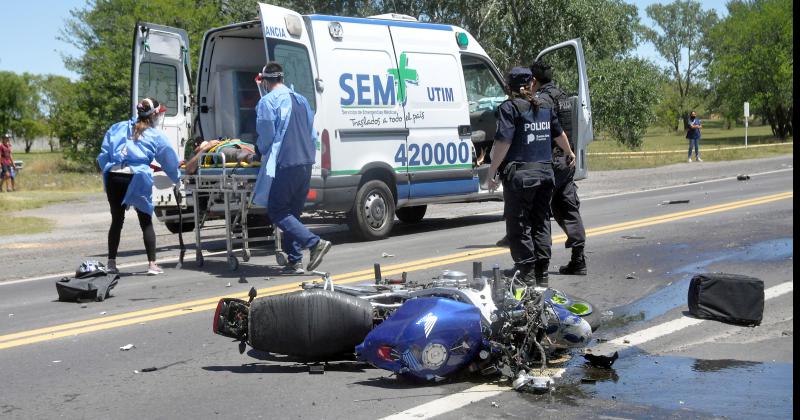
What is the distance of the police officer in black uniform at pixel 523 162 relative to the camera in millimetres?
7785

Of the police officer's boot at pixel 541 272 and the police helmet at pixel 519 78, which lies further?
the police officer's boot at pixel 541 272

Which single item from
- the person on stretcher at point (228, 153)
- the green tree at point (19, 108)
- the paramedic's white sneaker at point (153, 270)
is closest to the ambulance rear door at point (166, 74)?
the person on stretcher at point (228, 153)

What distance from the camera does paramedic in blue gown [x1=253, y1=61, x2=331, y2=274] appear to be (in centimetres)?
930

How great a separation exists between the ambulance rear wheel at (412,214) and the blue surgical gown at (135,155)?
5403mm

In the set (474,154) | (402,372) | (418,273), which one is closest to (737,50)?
(474,154)

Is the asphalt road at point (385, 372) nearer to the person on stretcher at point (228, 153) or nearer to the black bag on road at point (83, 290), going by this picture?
the black bag on road at point (83, 290)

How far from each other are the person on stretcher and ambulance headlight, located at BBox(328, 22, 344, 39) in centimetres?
186

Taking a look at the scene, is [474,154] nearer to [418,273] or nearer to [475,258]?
[475,258]

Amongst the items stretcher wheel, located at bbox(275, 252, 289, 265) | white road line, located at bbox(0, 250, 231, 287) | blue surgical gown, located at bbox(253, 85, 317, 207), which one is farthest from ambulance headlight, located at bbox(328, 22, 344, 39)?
stretcher wheel, located at bbox(275, 252, 289, 265)

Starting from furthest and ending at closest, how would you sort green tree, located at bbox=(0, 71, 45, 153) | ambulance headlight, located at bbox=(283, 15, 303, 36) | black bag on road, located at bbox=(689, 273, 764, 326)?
green tree, located at bbox=(0, 71, 45, 153) → ambulance headlight, located at bbox=(283, 15, 303, 36) → black bag on road, located at bbox=(689, 273, 764, 326)

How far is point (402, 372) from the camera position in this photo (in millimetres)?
5281

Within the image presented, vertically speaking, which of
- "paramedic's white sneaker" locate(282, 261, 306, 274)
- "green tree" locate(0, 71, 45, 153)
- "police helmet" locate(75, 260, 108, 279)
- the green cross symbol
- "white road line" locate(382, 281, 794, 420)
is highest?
"green tree" locate(0, 71, 45, 153)

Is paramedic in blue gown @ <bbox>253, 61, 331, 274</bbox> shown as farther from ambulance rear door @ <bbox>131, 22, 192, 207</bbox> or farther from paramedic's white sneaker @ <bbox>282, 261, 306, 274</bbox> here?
ambulance rear door @ <bbox>131, 22, 192, 207</bbox>

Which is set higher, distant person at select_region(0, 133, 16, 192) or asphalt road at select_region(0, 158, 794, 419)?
distant person at select_region(0, 133, 16, 192)
